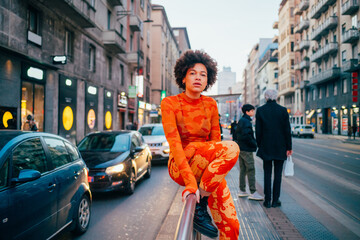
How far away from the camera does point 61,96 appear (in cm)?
1454

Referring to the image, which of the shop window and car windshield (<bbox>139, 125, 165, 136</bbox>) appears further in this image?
car windshield (<bbox>139, 125, 165, 136</bbox>)

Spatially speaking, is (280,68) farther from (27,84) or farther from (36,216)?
(36,216)

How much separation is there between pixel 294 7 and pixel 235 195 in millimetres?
60987

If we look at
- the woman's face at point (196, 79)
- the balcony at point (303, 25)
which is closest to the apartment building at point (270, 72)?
the balcony at point (303, 25)

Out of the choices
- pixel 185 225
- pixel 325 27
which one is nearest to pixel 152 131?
pixel 185 225

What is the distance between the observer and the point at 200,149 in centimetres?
210

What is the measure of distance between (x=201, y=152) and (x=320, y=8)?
46355 mm

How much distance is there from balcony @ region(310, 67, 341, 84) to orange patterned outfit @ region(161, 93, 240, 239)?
39.4 meters

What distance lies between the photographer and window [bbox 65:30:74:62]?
15.3 m

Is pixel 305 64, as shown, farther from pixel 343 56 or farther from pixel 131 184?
pixel 131 184

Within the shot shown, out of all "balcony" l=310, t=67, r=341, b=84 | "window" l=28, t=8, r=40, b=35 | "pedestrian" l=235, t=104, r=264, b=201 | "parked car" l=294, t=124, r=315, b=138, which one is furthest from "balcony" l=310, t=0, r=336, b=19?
"pedestrian" l=235, t=104, r=264, b=201

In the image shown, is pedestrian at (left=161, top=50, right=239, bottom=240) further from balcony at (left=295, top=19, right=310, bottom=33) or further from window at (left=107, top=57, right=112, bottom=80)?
balcony at (left=295, top=19, right=310, bottom=33)

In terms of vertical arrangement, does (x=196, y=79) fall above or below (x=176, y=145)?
above

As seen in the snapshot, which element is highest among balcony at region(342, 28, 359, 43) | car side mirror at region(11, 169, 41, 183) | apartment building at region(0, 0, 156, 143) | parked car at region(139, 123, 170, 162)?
balcony at region(342, 28, 359, 43)
